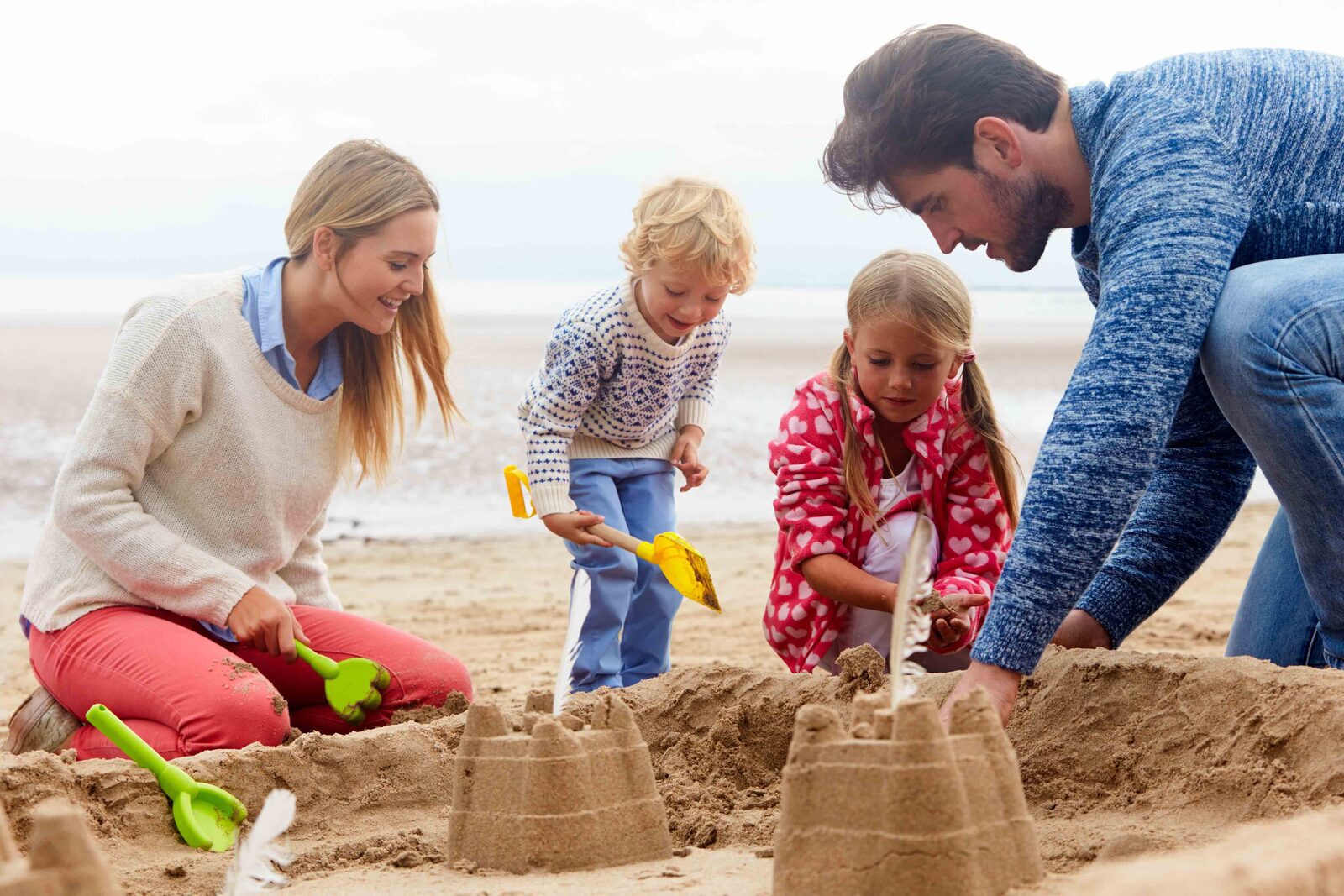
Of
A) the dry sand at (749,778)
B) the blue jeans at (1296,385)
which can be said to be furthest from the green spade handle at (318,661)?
the blue jeans at (1296,385)

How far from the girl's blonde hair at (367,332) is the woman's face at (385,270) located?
0.09 ft

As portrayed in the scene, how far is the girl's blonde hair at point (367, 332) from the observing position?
3441 mm

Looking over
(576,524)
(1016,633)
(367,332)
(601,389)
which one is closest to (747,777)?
(1016,633)

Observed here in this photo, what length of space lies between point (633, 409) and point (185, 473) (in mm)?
1348

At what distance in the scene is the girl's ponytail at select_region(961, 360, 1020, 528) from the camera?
3482 millimetres

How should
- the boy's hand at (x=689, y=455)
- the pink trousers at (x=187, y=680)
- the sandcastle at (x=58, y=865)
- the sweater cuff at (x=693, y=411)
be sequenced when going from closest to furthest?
the sandcastle at (x=58, y=865) < the pink trousers at (x=187, y=680) < the boy's hand at (x=689, y=455) < the sweater cuff at (x=693, y=411)

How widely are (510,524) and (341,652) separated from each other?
16.6ft

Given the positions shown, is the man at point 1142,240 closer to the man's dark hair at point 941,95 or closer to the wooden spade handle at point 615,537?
the man's dark hair at point 941,95

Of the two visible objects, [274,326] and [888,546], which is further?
[888,546]

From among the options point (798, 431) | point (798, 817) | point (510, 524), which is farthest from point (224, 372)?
point (510, 524)

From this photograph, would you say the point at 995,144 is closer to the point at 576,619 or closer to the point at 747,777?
the point at 747,777

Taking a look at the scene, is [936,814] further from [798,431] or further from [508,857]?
[798,431]

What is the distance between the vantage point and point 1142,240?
90.7 inches

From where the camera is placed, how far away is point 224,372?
333 cm
